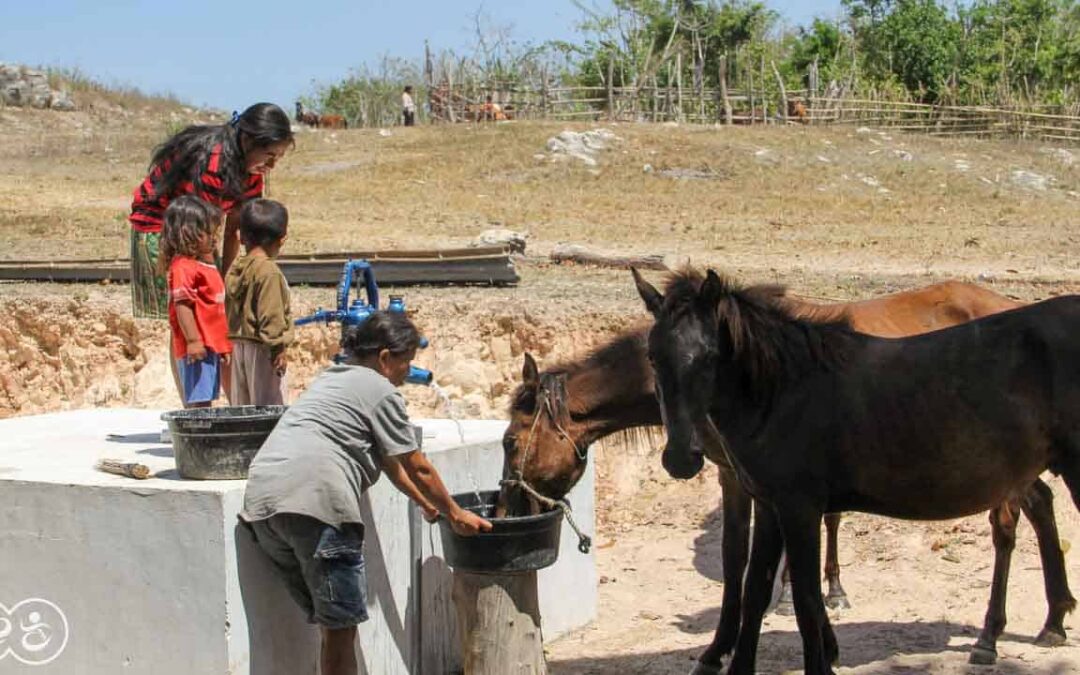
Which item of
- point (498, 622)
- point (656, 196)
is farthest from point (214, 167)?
point (656, 196)

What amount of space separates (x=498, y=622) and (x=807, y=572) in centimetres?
130

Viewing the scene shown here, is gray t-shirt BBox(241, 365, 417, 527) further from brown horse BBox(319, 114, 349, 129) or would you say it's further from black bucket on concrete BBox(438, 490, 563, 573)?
brown horse BBox(319, 114, 349, 129)

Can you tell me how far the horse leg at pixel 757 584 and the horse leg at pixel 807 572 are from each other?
1.17ft

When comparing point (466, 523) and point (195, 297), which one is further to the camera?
point (195, 297)

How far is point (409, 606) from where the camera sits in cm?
562

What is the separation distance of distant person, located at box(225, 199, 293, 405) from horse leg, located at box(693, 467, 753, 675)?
7.15ft

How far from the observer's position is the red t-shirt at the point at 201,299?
564 centimetres

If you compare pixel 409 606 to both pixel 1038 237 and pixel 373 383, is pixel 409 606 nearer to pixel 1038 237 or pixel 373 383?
pixel 373 383

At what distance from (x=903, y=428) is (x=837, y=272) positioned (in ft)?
28.4

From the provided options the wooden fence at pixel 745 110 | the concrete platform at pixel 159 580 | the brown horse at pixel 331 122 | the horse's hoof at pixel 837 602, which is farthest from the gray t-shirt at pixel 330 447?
the brown horse at pixel 331 122

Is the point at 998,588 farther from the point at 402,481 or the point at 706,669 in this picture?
the point at 402,481

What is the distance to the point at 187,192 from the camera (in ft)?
19.4

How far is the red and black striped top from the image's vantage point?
229 inches

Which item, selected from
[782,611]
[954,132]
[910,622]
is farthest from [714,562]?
[954,132]
